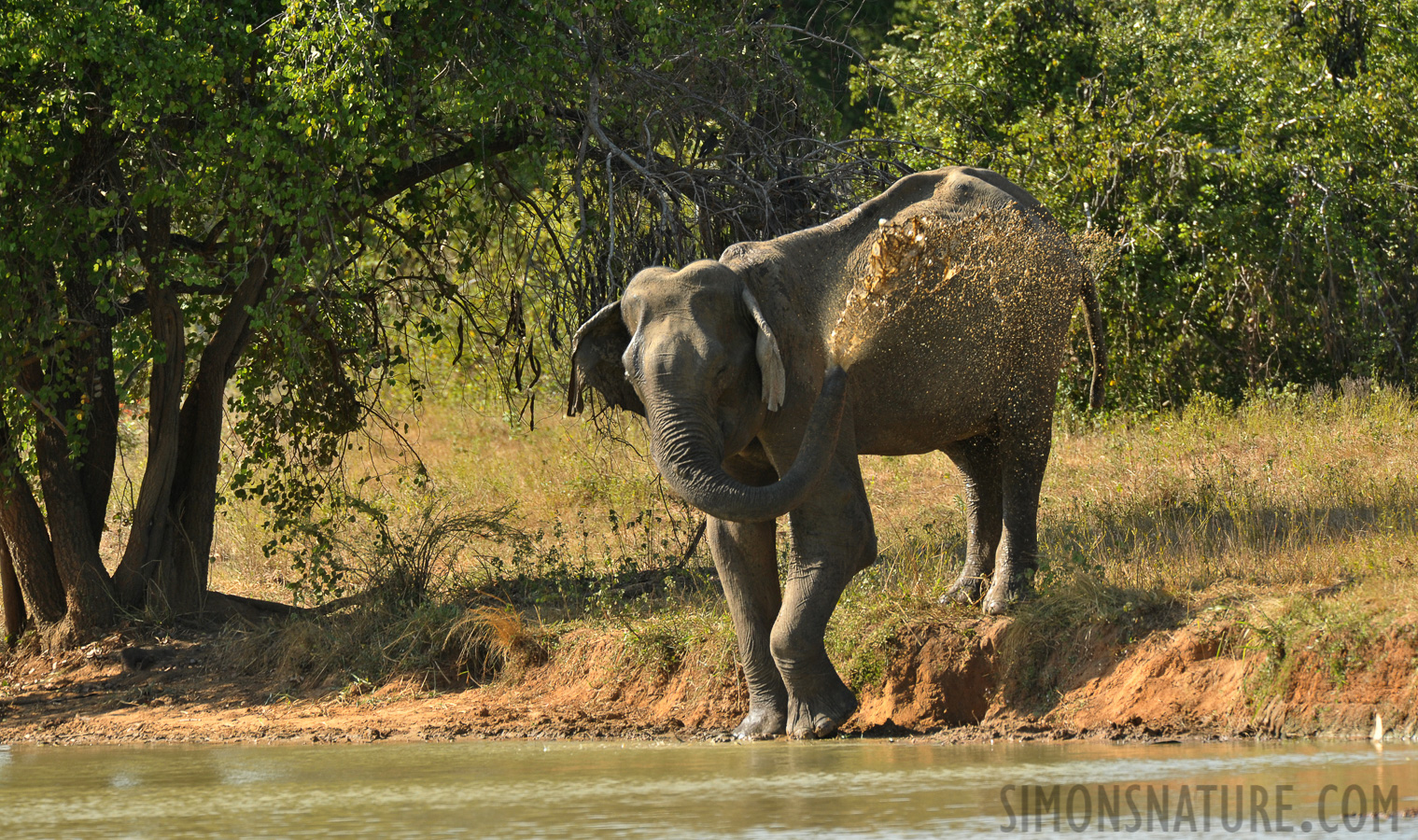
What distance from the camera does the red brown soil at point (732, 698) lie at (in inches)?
287

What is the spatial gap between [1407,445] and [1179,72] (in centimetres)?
575

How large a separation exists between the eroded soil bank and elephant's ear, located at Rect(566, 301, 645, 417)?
166 centimetres

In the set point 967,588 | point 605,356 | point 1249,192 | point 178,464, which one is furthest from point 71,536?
point 1249,192

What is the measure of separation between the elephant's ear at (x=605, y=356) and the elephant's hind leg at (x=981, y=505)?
7.52ft

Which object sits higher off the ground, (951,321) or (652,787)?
(951,321)

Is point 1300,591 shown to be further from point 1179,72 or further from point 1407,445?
point 1179,72

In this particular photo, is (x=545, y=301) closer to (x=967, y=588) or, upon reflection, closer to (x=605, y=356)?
(x=605, y=356)

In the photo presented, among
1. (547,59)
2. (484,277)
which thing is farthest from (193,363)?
(547,59)

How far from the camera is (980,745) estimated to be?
7.44m

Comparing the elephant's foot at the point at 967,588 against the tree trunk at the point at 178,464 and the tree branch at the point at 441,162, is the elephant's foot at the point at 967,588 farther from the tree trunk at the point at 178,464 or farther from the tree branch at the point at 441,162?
the tree trunk at the point at 178,464

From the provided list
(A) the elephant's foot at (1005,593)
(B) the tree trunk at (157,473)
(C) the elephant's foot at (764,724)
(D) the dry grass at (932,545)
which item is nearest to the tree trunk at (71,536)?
(B) the tree trunk at (157,473)

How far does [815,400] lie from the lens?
26.2ft

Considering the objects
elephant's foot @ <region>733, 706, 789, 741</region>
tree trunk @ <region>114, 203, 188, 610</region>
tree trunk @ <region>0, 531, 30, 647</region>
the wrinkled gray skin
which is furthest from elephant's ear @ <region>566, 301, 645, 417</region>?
tree trunk @ <region>0, 531, 30, 647</region>

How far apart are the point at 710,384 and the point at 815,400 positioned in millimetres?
759
